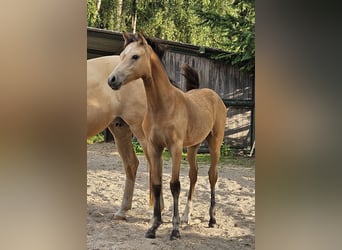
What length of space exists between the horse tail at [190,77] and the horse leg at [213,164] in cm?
18

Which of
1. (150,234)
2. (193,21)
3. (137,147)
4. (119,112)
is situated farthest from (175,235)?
(193,21)

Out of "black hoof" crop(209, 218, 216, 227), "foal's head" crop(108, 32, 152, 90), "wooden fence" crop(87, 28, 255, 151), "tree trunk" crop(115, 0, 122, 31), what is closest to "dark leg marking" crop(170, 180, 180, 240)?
"black hoof" crop(209, 218, 216, 227)

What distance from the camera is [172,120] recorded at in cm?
128

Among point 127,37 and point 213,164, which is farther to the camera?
point 213,164

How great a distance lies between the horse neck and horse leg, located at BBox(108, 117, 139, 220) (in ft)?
0.45

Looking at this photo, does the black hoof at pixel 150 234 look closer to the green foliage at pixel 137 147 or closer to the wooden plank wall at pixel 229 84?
the green foliage at pixel 137 147

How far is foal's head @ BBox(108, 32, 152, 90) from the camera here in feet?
3.75

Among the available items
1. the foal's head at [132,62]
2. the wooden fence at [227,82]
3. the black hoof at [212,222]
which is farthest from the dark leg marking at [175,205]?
the foal's head at [132,62]

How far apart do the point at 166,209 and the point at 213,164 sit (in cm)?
22

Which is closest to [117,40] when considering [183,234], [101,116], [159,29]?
[159,29]

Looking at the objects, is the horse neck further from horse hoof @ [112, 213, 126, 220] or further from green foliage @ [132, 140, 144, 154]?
horse hoof @ [112, 213, 126, 220]

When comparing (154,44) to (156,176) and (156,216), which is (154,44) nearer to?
(156,176)
